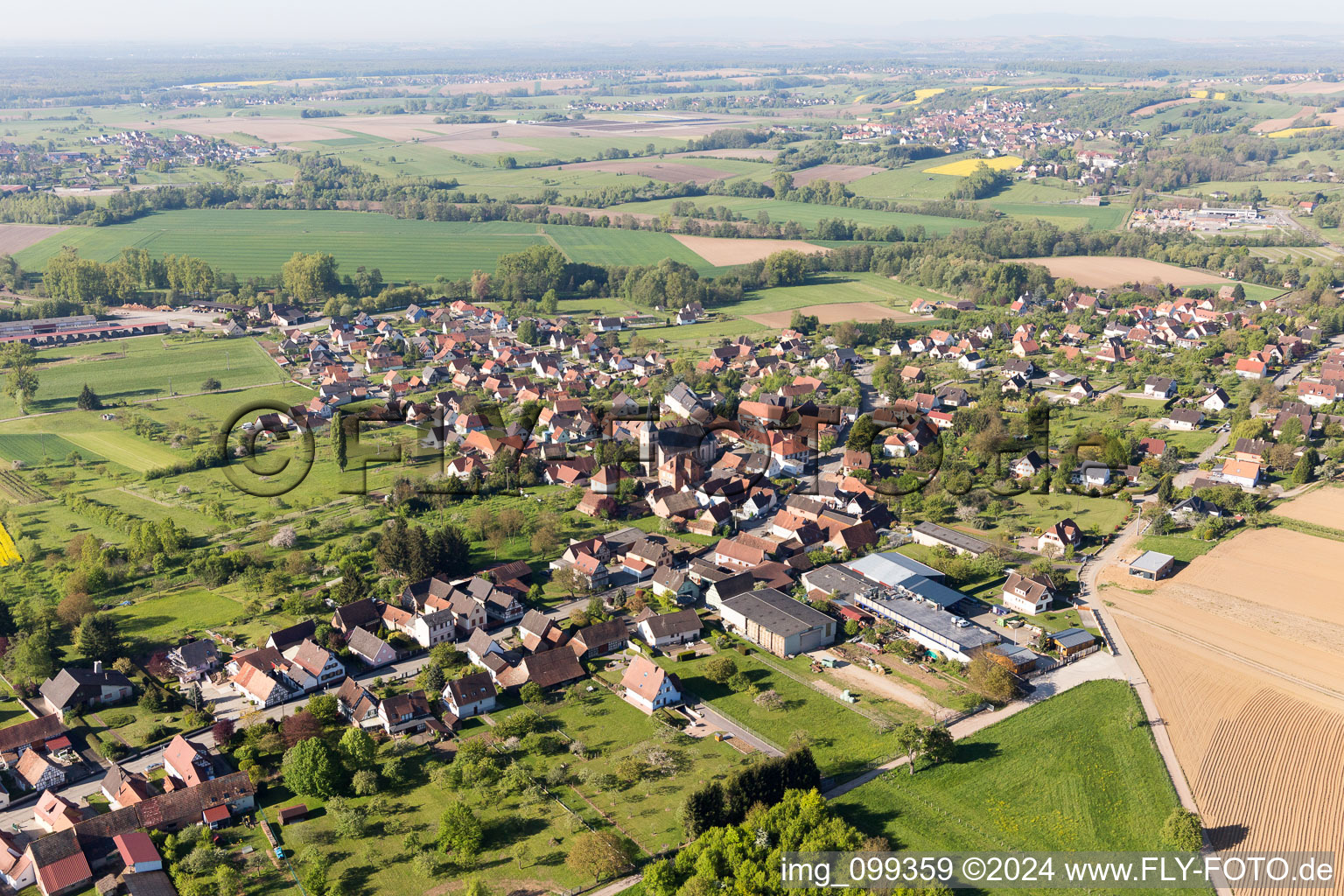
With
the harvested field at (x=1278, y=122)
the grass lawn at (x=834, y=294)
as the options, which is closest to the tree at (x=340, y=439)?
the grass lawn at (x=834, y=294)

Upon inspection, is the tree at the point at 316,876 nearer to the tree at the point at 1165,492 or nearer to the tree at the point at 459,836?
the tree at the point at 459,836

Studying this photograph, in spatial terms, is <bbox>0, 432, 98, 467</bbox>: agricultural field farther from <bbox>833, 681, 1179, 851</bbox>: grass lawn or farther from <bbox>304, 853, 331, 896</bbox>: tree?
<bbox>833, 681, 1179, 851</bbox>: grass lawn

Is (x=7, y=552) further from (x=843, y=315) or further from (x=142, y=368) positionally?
(x=843, y=315)

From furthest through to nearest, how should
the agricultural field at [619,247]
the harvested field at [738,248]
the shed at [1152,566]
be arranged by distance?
1. the harvested field at [738,248]
2. the agricultural field at [619,247]
3. the shed at [1152,566]

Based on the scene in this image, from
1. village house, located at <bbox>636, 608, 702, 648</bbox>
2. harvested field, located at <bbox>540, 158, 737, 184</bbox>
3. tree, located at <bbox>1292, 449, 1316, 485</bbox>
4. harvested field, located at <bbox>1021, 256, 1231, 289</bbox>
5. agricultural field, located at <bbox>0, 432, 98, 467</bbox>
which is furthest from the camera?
harvested field, located at <bbox>540, 158, 737, 184</bbox>

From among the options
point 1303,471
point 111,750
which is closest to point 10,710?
point 111,750

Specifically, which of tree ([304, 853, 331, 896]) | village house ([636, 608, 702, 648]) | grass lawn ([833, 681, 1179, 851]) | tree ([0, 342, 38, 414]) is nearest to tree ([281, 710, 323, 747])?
tree ([304, 853, 331, 896])
